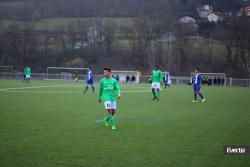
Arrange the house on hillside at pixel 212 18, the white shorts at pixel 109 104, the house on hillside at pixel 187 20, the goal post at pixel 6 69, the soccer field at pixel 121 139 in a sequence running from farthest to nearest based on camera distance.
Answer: the house on hillside at pixel 187 20
the house on hillside at pixel 212 18
the goal post at pixel 6 69
the white shorts at pixel 109 104
the soccer field at pixel 121 139

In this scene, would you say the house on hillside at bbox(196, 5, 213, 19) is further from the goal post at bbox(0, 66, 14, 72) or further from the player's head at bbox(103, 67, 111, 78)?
the player's head at bbox(103, 67, 111, 78)

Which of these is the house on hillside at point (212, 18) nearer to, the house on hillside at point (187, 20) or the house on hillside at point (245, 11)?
the house on hillside at point (187, 20)

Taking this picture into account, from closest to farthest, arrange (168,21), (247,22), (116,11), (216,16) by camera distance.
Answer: (247,22)
(216,16)
(168,21)
(116,11)

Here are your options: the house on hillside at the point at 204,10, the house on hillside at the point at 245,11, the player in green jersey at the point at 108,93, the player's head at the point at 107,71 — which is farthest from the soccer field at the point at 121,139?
the house on hillside at the point at 204,10

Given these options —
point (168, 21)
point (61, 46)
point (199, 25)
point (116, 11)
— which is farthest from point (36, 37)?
point (199, 25)

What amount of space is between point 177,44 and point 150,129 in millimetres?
75931

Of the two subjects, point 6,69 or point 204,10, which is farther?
point 204,10

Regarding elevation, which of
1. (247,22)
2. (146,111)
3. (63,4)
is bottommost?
(146,111)

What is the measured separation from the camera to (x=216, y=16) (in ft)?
274

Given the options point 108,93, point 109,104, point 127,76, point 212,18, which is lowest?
point 127,76

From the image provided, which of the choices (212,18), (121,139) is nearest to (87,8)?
(212,18)

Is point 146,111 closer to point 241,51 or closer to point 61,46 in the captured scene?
point 241,51

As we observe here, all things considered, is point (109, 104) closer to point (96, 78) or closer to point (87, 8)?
point (96, 78)

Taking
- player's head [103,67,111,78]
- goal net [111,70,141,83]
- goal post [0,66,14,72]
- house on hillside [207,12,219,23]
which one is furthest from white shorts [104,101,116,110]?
house on hillside [207,12,219,23]
